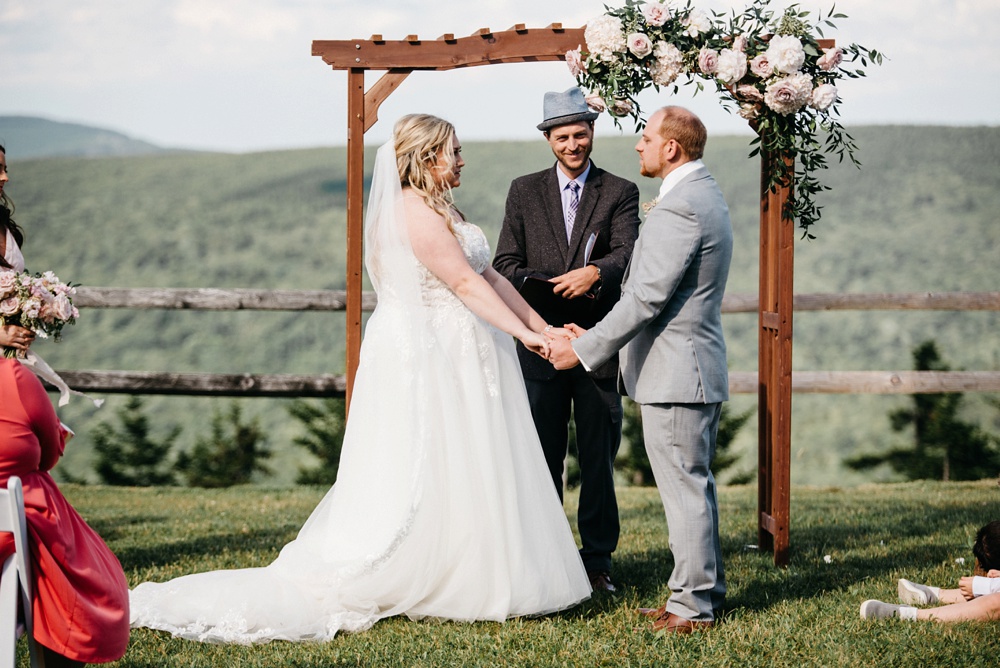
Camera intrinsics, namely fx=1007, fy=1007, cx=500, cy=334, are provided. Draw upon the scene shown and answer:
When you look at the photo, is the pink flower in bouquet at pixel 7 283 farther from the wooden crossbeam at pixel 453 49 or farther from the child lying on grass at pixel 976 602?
the child lying on grass at pixel 976 602

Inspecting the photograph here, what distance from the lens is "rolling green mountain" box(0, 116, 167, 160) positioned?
116 feet

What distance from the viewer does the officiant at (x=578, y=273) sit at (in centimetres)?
534

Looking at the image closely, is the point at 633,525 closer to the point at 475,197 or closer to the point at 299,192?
the point at 475,197

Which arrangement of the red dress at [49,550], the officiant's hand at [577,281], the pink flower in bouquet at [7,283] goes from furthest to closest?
the officiant's hand at [577,281] → the pink flower in bouquet at [7,283] → the red dress at [49,550]

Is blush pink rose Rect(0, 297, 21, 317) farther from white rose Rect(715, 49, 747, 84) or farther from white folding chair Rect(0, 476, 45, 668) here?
white rose Rect(715, 49, 747, 84)

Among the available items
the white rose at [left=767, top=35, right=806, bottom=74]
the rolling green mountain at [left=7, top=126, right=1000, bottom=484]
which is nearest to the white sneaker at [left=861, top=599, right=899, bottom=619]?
the white rose at [left=767, top=35, right=806, bottom=74]

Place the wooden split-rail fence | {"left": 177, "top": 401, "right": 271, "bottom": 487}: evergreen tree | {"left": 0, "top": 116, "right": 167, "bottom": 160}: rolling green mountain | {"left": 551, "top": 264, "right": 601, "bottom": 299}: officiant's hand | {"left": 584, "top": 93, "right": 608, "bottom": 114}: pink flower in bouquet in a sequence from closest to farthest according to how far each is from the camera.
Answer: {"left": 584, "top": 93, "right": 608, "bottom": 114}: pink flower in bouquet → {"left": 551, "top": 264, "right": 601, "bottom": 299}: officiant's hand → the wooden split-rail fence → {"left": 177, "top": 401, "right": 271, "bottom": 487}: evergreen tree → {"left": 0, "top": 116, "right": 167, "bottom": 160}: rolling green mountain

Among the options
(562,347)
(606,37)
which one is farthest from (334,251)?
(562,347)

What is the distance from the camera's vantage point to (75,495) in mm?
8906

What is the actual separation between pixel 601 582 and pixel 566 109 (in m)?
2.50

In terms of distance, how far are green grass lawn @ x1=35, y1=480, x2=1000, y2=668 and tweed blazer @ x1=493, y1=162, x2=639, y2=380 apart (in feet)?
4.73

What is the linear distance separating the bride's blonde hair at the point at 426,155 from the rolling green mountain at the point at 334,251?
14624 mm

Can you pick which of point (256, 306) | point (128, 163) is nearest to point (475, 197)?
point (128, 163)

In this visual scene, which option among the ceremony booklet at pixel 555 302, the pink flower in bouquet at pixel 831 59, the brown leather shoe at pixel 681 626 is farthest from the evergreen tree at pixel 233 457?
the pink flower in bouquet at pixel 831 59
